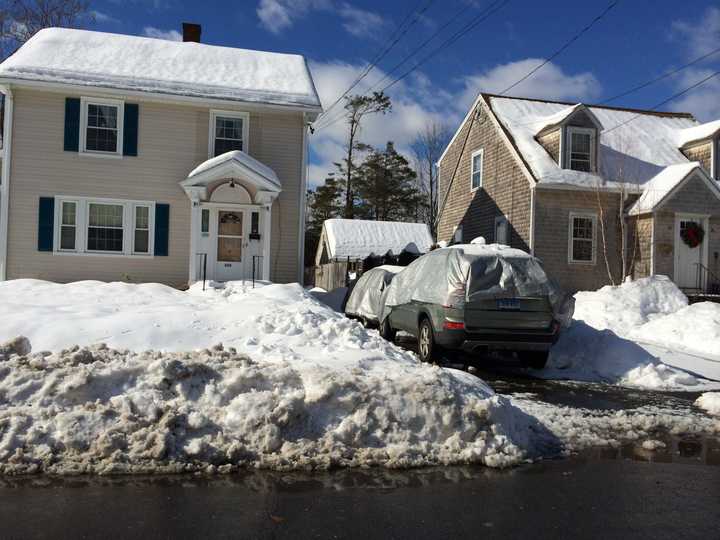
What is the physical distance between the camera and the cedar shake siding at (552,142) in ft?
68.8

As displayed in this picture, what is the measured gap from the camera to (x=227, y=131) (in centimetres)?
1661

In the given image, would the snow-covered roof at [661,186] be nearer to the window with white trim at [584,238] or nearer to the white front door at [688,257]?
the white front door at [688,257]

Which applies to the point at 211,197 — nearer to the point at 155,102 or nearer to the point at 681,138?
the point at 155,102

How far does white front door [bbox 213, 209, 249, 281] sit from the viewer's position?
16.2m

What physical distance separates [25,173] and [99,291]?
4.62 meters

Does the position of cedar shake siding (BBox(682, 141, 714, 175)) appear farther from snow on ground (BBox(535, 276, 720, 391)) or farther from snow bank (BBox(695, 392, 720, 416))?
snow bank (BBox(695, 392, 720, 416))

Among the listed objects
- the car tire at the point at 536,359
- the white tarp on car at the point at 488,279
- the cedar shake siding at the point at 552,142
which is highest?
the cedar shake siding at the point at 552,142

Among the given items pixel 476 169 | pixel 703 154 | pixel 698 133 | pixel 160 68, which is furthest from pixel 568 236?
pixel 160 68

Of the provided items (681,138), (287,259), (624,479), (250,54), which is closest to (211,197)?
(287,259)

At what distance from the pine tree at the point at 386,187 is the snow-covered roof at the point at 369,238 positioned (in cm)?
1027

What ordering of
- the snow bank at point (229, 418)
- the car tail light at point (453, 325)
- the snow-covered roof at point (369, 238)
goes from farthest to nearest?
the snow-covered roof at point (369, 238), the car tail light at point (453, 325), the snow bank at point (229, 418)

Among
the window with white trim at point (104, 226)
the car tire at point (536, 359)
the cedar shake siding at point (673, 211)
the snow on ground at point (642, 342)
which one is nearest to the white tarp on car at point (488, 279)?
the car tire at point (536, 359)

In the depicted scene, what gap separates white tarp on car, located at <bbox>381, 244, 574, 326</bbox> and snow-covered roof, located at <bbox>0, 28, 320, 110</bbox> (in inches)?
324

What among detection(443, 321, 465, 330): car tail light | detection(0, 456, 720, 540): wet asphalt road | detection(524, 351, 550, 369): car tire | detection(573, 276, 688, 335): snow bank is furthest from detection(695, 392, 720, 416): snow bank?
detection(573, 276, 688, 335): snow bank
